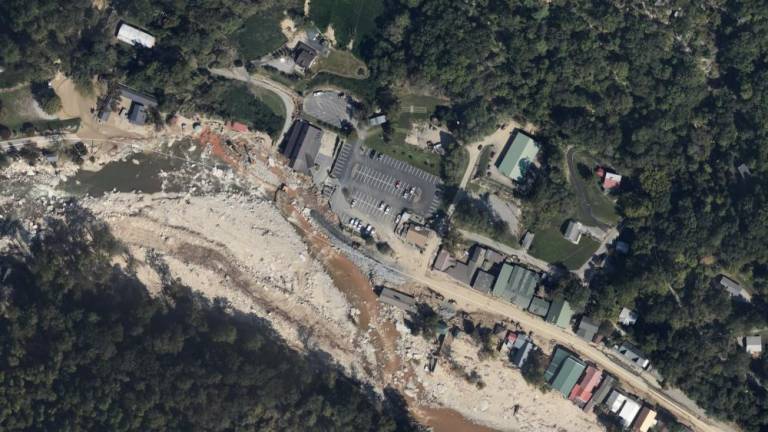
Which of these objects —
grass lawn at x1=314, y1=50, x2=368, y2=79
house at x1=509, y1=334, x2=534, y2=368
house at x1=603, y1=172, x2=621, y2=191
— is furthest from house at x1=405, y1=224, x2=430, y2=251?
house at x1=603, y1=172, x2=621, y2=191

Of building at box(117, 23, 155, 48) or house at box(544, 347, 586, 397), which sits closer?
building at box(117, 23, 155, 48)

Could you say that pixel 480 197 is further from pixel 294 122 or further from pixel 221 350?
pixel 221 350

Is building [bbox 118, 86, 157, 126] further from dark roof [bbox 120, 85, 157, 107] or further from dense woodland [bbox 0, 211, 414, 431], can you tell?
dense woodland [bbox 0, 211, 414, 431]

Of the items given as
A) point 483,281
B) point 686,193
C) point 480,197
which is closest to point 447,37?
point 480,197

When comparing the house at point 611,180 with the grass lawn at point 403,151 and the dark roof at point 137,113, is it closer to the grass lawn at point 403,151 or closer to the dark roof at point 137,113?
the grass lawn at point 403,151

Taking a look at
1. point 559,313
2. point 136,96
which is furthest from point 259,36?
point 559,313

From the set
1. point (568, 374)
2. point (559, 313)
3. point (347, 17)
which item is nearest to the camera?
point (568, 374)

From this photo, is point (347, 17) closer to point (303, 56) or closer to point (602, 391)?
point (303, 56)
